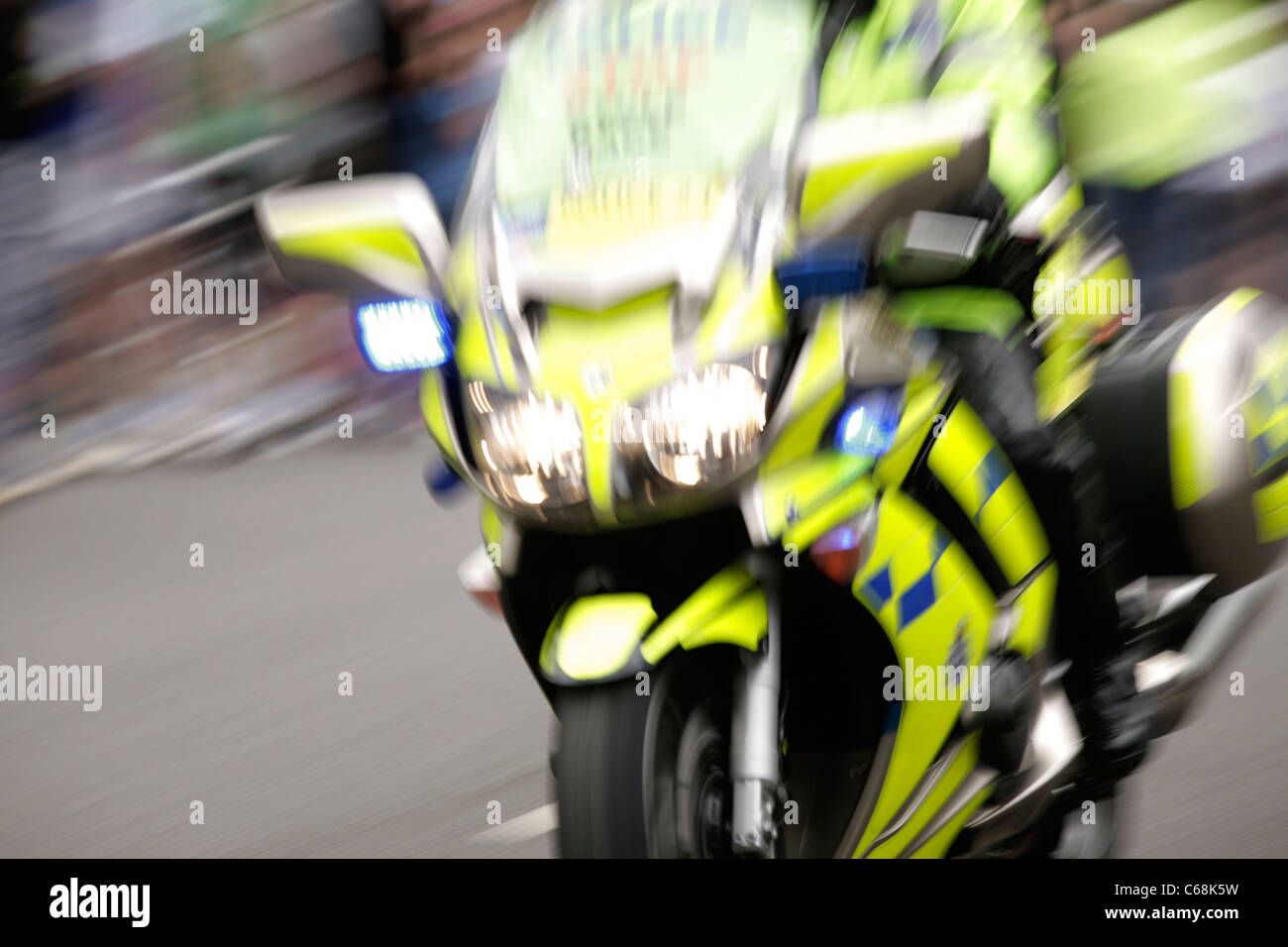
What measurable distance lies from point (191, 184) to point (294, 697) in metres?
1.48

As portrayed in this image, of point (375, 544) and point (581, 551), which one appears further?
point (375, 544)

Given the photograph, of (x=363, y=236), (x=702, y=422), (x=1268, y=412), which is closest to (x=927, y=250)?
(x=702, y=422)

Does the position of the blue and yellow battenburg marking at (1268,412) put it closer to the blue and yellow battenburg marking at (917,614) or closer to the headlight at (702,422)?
the blue and yellow battenburg marking at (917,614)

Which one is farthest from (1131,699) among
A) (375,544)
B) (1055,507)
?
(375,544)

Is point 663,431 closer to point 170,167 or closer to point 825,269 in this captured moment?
point 825,269

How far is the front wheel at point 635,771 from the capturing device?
2744 mm

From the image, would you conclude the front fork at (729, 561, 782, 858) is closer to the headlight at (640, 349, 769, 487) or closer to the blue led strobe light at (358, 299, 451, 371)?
the headlight at (640, 349, 769, 487)

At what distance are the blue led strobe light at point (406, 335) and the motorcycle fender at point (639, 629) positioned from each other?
0.41 metres

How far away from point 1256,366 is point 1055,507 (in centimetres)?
59

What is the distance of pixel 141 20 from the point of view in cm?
536

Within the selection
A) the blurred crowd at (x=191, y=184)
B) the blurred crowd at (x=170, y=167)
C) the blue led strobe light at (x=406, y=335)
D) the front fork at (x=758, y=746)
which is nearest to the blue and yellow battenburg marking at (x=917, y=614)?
the front fork at (x=758, y=746)

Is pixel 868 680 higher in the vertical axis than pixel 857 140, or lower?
lower
